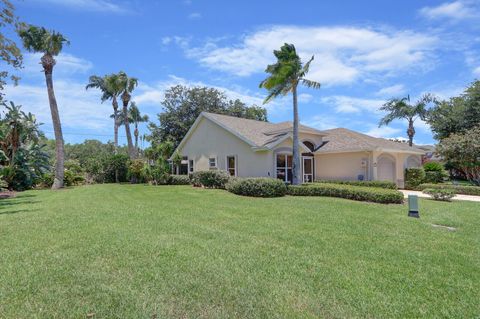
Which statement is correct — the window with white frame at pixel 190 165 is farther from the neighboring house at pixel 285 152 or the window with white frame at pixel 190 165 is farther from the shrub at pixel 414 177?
the shrub at pixel 414 177

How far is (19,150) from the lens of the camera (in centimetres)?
2409

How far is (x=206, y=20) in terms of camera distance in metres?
14.0

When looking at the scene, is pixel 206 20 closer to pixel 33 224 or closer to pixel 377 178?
pixel 33 224

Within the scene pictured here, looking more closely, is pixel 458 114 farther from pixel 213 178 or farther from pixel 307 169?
pixel 213 178

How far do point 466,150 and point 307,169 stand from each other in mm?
11228

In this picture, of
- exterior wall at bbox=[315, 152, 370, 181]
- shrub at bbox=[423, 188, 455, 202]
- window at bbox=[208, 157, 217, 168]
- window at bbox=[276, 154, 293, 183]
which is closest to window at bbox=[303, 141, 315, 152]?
exterior wall at bbox=[315, 152, 370, 181]

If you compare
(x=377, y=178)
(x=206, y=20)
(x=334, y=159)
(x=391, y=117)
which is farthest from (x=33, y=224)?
(x=391, y=117)

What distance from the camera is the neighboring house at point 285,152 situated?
20.9 m

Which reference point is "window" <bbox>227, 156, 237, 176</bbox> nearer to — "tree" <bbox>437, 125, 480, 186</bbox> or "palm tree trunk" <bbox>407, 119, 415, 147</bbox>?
"tree" <bbox>437, 125, 480, 186</bbox>

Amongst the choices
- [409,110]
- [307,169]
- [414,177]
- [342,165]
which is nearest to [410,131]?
[409,110]

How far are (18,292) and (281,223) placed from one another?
6340 millimetres

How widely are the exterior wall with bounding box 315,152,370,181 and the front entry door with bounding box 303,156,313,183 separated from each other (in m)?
0.58

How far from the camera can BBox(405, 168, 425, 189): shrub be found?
23.8 meters

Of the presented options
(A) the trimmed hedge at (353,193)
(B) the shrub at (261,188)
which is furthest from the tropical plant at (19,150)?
(A) the trimmed hedge at (353,193)
